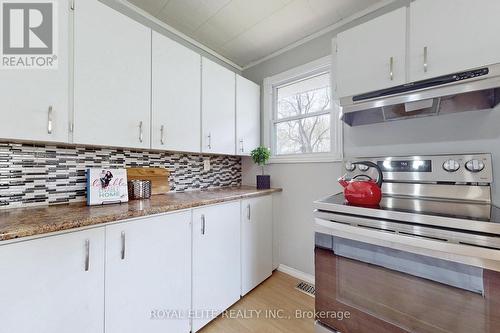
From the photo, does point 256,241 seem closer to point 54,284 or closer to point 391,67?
point 54,284

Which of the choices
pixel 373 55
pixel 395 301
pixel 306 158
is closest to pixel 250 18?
pixel 373 55

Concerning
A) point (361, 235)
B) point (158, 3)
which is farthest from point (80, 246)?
point (158, 3)

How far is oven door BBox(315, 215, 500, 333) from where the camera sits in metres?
0.77

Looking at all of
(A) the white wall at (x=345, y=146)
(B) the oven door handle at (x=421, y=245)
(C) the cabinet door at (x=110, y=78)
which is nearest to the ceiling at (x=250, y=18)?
(A) the white wall at (x=345, y=146)

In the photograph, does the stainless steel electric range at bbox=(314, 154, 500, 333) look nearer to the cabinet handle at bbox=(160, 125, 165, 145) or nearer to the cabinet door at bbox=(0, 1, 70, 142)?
the cabinet handle at bbox=(160, 125, 165, 145)

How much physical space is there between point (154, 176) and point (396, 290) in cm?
174

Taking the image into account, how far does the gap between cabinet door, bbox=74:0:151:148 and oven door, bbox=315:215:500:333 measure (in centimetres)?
135

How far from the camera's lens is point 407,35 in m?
1.25

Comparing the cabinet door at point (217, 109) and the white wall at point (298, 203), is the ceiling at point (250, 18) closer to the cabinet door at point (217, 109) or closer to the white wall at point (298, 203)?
the cabinet door at point (217, 109)

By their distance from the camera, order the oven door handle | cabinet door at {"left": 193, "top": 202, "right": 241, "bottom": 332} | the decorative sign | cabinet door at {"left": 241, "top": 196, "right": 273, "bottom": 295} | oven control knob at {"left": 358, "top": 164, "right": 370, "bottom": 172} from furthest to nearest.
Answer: cabinet door at {"left": 241, "top": 196, "right": 273, "bottom": 295} → oven control knob at {"left": 358, "top": 164, "right": 370, "bottom": 172} → cabinet door at {"left": 193, "top": 202, "right": 241, "bottom": 332} → the decorative sign → the oven door handle

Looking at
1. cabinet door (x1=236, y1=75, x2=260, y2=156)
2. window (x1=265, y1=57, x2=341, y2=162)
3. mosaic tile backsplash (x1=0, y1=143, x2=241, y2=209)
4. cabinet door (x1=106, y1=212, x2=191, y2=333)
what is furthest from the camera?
cabinet door (x1=236, y1=75, x2=260, y2=156)

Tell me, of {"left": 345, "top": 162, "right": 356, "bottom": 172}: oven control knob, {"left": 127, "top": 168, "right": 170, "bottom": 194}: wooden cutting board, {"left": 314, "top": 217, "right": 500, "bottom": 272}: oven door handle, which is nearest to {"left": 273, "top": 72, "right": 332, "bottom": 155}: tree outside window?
{"left": 345, "top": 162, "right": 356, "bottom": 172}: oven control knob

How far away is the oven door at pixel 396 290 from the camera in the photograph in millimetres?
766

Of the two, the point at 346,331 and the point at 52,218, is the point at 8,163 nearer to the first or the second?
the point at 52,218
